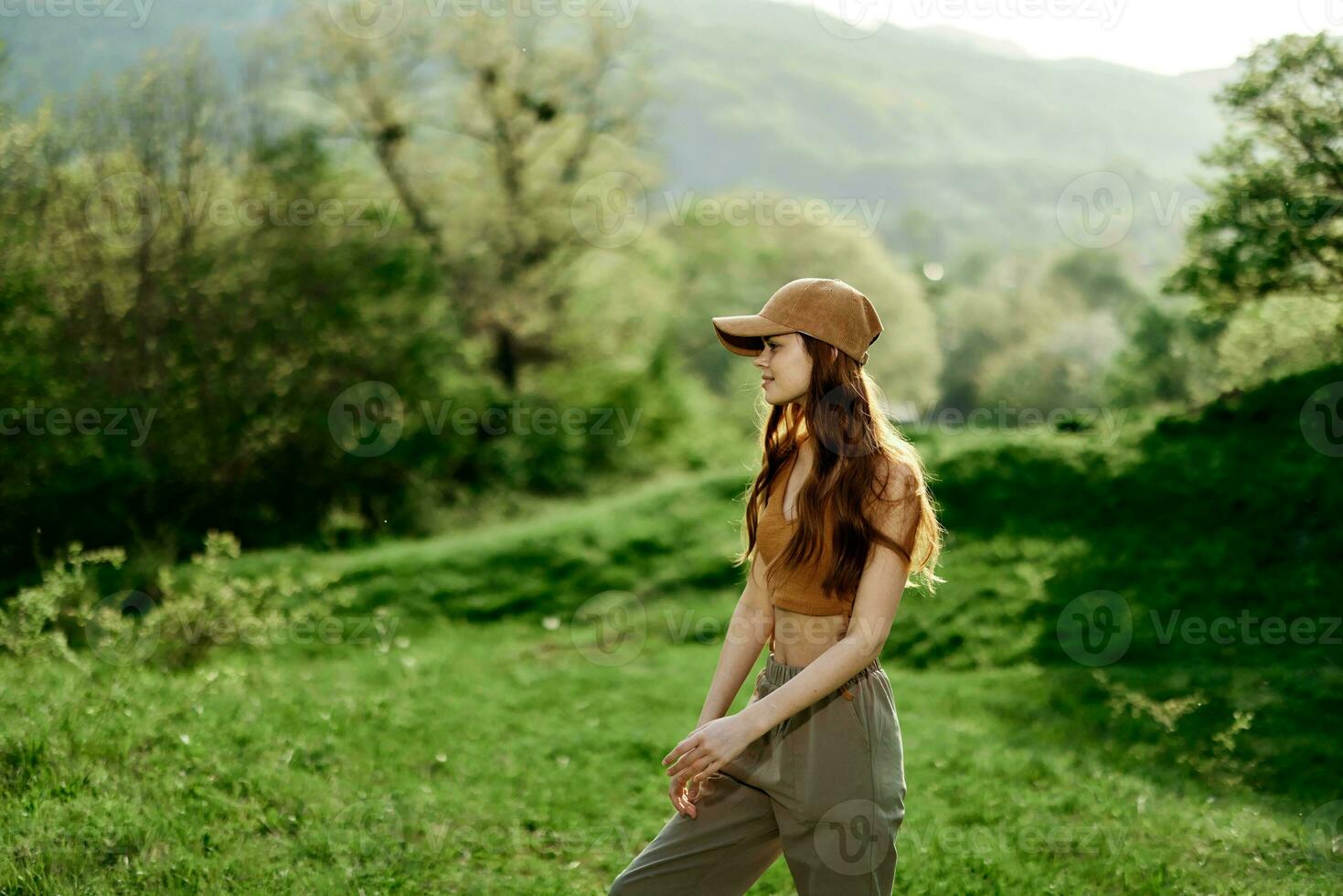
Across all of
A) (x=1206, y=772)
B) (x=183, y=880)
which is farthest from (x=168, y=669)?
(x=1206, y=772)

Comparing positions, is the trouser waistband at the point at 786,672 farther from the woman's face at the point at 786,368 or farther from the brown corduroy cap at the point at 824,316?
the brown corduroy cap at the point at 824,316

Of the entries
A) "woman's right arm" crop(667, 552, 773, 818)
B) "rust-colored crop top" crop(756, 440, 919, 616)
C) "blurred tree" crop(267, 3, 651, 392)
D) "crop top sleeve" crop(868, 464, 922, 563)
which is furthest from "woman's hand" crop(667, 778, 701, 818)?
"blurred tree" crop(267, 3, 651, 392)

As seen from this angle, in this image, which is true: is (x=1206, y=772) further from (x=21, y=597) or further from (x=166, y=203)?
(x=166, y=203)

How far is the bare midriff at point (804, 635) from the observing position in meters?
2.89

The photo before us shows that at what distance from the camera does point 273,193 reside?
2052 cm

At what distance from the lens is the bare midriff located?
2889mm

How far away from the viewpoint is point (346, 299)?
2094 cm

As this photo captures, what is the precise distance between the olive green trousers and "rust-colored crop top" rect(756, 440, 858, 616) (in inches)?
7.2

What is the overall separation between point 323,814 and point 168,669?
4.02 metres

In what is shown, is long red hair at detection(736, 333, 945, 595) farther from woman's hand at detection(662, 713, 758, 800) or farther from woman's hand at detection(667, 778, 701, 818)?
woman's hand at detection(667, 778, 701, 818)

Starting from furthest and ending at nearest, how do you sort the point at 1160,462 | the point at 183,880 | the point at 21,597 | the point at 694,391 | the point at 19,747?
the point at 694,391 < the point at 1160,462 < the point at 21,597 < the point at 19,747 < the point at 183,880

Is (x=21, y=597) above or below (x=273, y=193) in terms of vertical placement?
below

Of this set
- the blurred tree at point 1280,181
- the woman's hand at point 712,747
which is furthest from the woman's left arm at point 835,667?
the blurred tree at point 1280,181

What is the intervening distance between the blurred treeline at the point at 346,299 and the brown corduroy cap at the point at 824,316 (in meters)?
11.4
